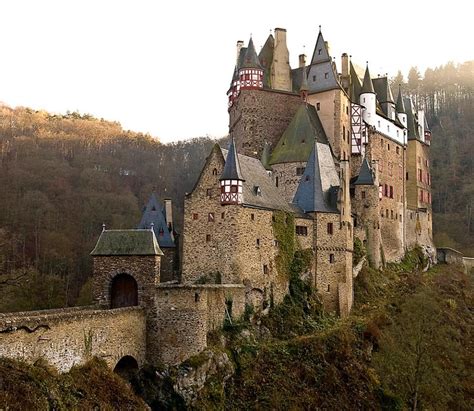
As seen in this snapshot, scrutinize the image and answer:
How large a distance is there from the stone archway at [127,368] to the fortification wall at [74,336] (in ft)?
0.76

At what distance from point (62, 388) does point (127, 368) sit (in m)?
5.88

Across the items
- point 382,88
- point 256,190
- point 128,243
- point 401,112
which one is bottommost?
point 128,243

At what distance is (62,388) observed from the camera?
21.4 metres

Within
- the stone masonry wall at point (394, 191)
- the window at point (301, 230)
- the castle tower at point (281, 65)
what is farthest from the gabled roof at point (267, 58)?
the window at point (301, 230)

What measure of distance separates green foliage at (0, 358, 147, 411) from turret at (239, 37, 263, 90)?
27546 mm

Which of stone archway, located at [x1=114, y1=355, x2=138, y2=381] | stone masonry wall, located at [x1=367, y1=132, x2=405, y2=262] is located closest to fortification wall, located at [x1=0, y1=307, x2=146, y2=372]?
stone archway, located at [x1=114, y1=355, x2=138, y2=381]

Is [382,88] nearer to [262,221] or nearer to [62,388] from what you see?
[262,221]

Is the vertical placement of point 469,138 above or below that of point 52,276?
above

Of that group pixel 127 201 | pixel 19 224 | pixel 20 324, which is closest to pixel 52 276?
pixel 19 224

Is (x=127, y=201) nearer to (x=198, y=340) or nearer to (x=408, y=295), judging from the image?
(x=408, y=295)

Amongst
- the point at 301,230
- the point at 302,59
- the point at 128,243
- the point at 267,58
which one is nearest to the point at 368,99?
the point at 302,59

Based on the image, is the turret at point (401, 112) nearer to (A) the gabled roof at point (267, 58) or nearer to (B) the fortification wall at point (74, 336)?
(A) the gabled roof at point (267, 58)

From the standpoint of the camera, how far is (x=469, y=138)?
257 feet

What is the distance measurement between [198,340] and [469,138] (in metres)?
59.4
